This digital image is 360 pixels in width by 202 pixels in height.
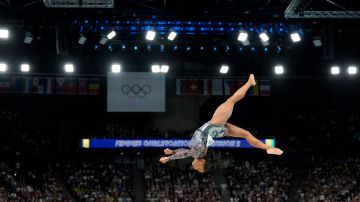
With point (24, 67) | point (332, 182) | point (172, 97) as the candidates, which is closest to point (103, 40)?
point (24, 67)

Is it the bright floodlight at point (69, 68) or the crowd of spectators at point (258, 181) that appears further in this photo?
the crowd of spectators at point (258, 181)

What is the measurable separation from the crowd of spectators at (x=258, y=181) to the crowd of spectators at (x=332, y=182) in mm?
866

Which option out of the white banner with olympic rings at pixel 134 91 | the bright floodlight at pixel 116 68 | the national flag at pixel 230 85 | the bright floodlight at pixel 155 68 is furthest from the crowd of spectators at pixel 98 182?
the national flag at pixel 230 85

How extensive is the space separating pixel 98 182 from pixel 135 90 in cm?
477

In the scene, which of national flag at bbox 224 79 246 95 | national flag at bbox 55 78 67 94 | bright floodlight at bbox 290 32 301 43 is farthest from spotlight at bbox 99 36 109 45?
bright floodlight at bbox 290 32 301 43

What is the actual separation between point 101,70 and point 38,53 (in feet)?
10.5

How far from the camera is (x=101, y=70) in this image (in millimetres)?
22578

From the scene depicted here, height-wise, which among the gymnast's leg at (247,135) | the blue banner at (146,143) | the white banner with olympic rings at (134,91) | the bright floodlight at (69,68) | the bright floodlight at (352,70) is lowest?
the gymnast's leg at (247,135)

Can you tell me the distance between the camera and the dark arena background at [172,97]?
1822 centimetres

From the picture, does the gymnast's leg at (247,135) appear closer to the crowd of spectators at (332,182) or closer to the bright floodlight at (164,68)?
the bright floodlight at (164,68)

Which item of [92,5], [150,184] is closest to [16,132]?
[150,184]

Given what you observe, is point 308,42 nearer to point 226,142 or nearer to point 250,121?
point 226,142

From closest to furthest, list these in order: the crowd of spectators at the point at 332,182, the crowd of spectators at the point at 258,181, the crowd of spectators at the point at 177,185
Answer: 1. the crowd of spectators at the point at 177,185
2. the crowd of spectators at the point at 332,182
3. the crowd of spectators at the point at 258,181

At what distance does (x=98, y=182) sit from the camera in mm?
23203
